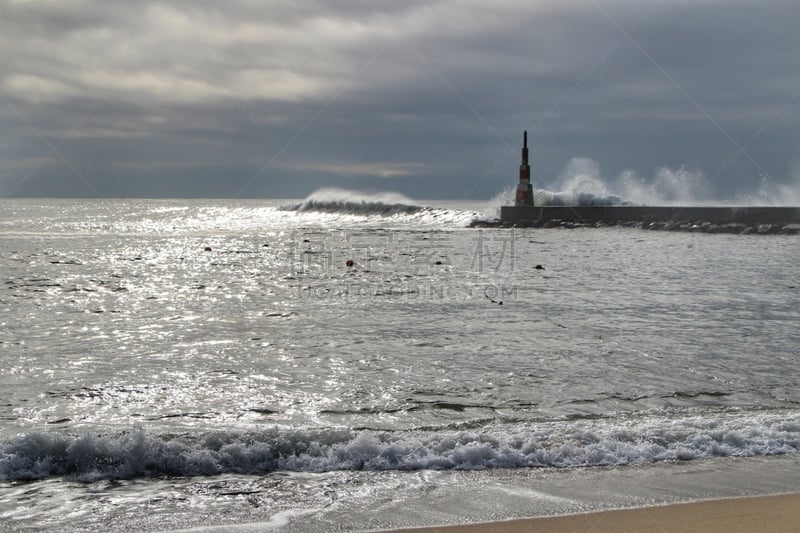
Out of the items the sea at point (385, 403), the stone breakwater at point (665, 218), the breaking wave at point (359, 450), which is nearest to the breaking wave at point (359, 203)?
the stone breakwater at point (665, 218)

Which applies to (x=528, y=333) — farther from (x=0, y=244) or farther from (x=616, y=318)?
(x=0, y=244)

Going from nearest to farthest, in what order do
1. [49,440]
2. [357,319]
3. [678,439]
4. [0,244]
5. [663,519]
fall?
1. [663,519]
2. [49,440]
3. [678,439]
4. [357,319]
5. [0,244]

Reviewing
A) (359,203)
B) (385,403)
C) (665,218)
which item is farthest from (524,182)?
(385,403)

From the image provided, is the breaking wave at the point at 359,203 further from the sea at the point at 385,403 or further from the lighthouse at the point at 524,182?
Answer: the sea at the point at 385,403

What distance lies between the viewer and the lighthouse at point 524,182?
144 feet

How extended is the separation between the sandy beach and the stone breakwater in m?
37.2

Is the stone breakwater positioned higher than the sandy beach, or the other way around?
the stone breakwater

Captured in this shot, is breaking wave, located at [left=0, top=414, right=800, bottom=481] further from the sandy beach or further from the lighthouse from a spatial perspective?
the lighthouse

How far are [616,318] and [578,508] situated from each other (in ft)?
28.2

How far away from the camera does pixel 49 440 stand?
6.00m

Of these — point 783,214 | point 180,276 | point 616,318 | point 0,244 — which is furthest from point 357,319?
point 783,214

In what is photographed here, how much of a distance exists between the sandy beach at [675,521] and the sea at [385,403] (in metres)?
0.15

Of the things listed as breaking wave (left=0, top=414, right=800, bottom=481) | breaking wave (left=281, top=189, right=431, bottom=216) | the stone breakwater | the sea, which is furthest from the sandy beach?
breaking wave (left=281, top=189, right=431, bottom=216)

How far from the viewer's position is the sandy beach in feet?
15.1
